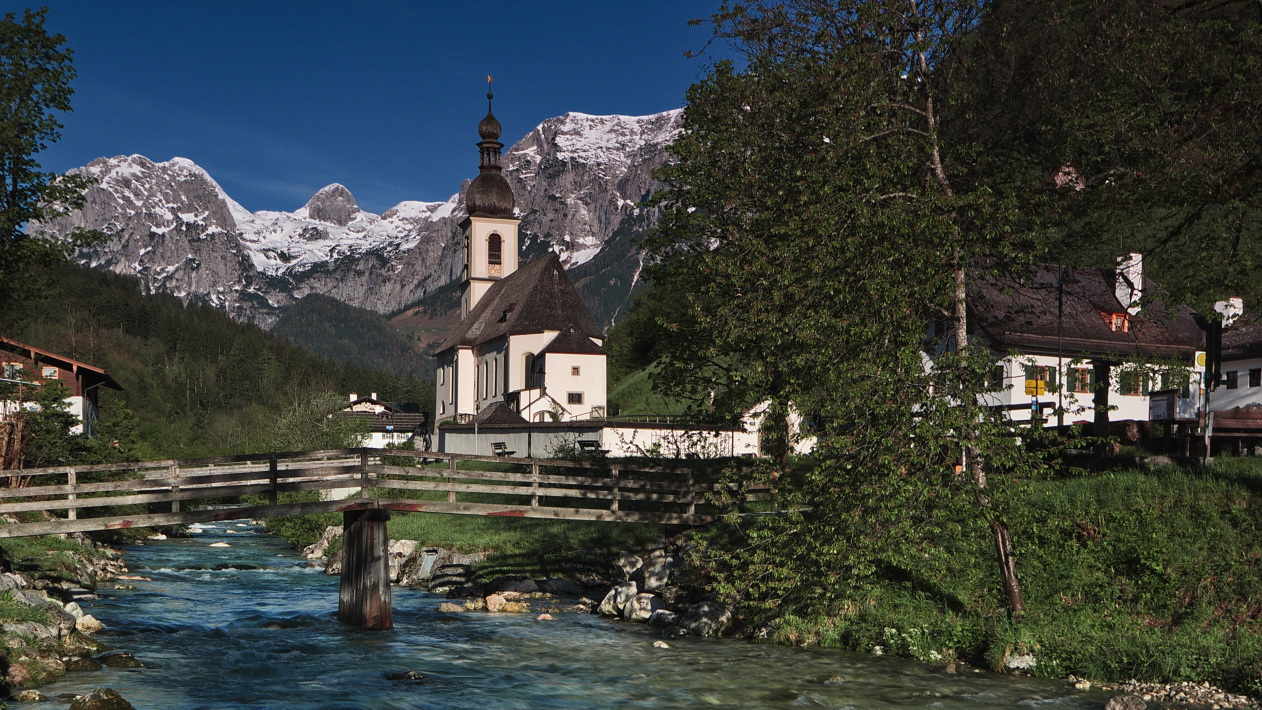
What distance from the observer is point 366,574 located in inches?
838

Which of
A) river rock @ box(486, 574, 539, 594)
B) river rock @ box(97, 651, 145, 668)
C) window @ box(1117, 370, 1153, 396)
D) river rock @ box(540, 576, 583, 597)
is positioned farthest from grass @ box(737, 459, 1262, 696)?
river rock @ box(97, 651, 145, 668)

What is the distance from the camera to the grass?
15.1 meters

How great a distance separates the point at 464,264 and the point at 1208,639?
90.5m

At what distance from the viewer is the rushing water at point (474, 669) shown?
1462cm

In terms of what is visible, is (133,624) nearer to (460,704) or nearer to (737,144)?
(460,704)

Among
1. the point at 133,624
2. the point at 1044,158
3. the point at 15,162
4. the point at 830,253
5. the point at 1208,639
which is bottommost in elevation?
the point at 133,624

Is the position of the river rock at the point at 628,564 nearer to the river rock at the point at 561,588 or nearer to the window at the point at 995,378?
the river rock at the point at 561,588

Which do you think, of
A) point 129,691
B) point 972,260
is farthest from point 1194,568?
point 129,691

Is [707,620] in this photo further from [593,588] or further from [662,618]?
[593,588]

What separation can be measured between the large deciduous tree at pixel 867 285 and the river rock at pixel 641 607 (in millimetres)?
3366

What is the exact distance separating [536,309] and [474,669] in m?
61.6

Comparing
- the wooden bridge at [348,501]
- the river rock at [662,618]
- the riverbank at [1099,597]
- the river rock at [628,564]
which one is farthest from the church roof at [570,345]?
the riverbank at [1099,597]

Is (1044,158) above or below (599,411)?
above

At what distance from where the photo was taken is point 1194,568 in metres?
16.3
